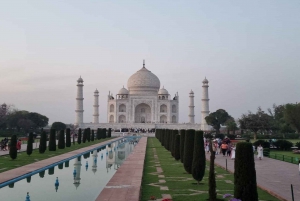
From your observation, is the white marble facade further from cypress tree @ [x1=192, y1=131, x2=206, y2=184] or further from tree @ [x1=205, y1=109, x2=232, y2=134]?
cypress tree @ [x1=192, y1=131, x2=206, y2=184]

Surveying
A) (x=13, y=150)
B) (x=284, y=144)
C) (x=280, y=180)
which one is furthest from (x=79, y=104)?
(x=280, y=180)

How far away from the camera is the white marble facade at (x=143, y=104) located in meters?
46.6

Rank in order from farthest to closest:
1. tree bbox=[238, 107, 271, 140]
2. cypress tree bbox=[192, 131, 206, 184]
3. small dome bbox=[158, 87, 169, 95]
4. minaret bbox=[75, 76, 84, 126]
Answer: small dome bbox=[158, 87, 169, 95] < minaret bbox=[75, 76, 84, 126] < tree bbox=[238, 107, 271, 140] < cypress tree bbox=[192, 131, 206, 184]

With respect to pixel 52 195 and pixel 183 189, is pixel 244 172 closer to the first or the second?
pixel 183 189

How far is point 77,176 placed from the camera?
30.8ft

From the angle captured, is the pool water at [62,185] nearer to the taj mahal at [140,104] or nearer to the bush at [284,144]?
the bush at [284,144]

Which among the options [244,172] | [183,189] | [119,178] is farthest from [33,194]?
[244,172]

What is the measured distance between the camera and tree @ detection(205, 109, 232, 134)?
38.3 m

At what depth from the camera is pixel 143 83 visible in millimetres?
49094

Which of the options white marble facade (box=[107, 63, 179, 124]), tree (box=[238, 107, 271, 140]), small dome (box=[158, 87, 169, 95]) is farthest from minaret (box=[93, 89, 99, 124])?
tree (box=[238, 107, 271, 140])

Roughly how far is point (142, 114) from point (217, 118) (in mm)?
13016

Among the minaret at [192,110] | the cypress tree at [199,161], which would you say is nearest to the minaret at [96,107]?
the minaret at [192,110]

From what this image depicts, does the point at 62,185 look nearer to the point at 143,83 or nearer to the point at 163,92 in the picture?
the point at 163,92

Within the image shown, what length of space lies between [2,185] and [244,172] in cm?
520
